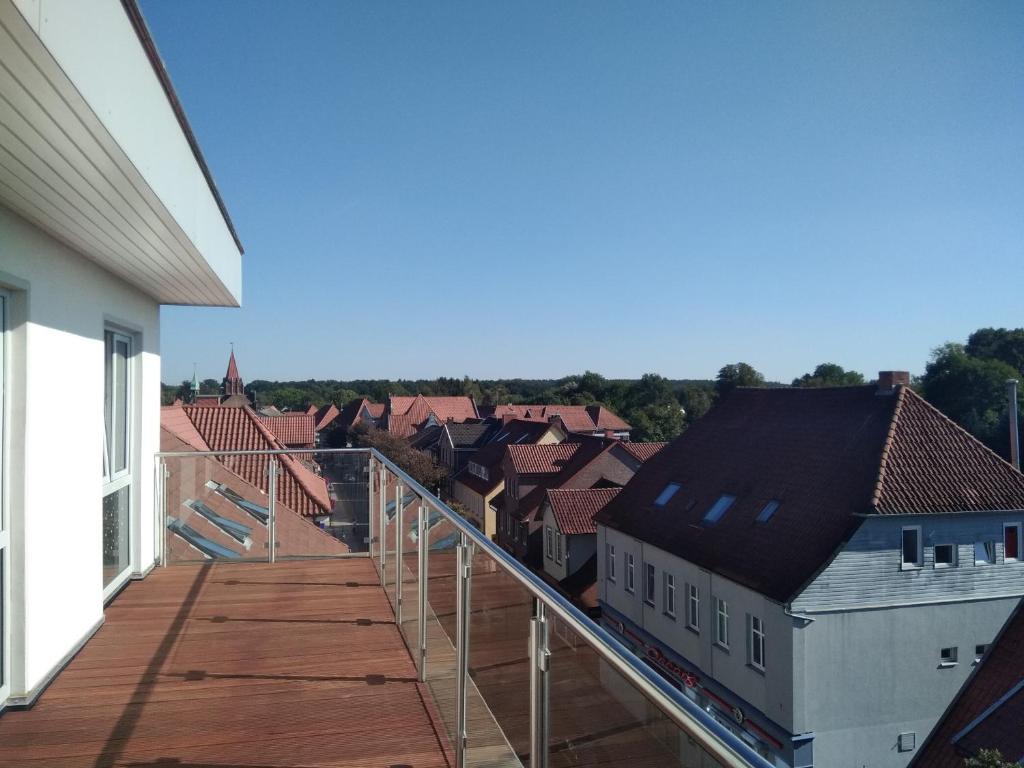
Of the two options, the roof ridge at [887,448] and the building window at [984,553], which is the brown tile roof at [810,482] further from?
the building window at [984,553]

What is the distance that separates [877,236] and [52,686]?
39554mm

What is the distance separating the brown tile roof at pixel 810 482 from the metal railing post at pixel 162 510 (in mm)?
13666

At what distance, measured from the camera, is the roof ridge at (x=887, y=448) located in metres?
17.3

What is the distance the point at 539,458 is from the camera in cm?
3566

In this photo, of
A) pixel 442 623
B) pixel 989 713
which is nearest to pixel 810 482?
pixel 989 713

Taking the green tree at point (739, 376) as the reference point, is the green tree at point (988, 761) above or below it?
below

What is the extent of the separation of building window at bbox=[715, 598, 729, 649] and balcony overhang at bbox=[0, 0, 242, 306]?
662 inches

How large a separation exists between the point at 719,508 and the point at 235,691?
19.1 m

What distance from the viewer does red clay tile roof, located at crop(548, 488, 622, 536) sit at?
27375 millimetres

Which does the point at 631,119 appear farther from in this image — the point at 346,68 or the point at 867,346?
the point at 867,346

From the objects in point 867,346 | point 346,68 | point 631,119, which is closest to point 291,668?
point 346,68

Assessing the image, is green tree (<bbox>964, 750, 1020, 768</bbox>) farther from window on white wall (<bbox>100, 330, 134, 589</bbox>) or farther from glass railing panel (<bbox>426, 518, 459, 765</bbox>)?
window on white wall (<bbox>100, 330, 134, 589</bbox>)

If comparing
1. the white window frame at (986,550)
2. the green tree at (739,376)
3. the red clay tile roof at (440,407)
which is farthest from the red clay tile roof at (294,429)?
the green tree at (739,376)

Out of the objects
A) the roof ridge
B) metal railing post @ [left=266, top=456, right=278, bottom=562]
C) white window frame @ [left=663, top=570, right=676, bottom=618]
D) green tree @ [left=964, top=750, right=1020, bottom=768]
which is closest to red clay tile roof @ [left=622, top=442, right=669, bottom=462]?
white window frame @ [left=663, top=570, right=676, bottom=618]
